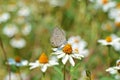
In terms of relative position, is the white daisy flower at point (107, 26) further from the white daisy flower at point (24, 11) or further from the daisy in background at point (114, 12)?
the white daisy flower at point (24, 11)

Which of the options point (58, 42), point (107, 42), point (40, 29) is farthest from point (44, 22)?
point (58, 42)

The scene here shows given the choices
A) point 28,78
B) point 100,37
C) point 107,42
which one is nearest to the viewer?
point 107,42

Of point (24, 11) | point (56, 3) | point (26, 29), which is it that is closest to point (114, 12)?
point (56, 3)

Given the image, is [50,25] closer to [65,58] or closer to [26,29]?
[26,29]

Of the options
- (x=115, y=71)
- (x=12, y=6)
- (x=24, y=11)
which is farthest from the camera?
(x=12, y=6)

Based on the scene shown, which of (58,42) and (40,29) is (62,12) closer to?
(40,29)

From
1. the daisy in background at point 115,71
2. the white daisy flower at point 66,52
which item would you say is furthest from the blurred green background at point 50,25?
the white daisy flower at point 66,52
